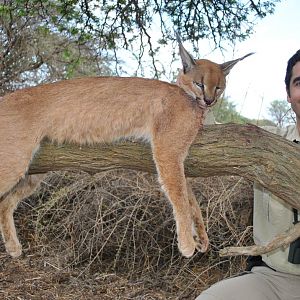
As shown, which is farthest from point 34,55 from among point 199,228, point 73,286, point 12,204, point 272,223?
point 272,223

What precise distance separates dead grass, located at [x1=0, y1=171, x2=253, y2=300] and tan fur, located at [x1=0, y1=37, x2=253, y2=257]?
4.36 feet

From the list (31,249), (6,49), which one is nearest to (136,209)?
(31,249)

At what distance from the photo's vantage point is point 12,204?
3.71 m

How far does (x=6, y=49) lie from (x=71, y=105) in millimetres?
5109

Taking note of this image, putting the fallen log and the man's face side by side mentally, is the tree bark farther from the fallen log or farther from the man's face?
the man's face

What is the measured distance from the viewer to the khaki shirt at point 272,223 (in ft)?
10.3

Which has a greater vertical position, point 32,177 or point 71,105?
point 71,105

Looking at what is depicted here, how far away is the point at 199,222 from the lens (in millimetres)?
3486

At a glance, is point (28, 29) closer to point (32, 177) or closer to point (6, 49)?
point (6, 49)

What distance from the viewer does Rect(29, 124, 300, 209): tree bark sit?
110 inches

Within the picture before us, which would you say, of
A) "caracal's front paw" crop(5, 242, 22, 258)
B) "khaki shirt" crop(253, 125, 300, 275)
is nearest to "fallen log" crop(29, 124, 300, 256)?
"khaki shirt" crop(253, 125, 300, 275)

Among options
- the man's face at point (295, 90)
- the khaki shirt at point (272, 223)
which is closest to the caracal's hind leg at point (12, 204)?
the khaki shirt at point (272, 223)

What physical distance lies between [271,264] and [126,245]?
6.78 feet

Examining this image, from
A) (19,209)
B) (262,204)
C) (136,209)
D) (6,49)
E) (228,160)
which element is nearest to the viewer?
(228,160)
